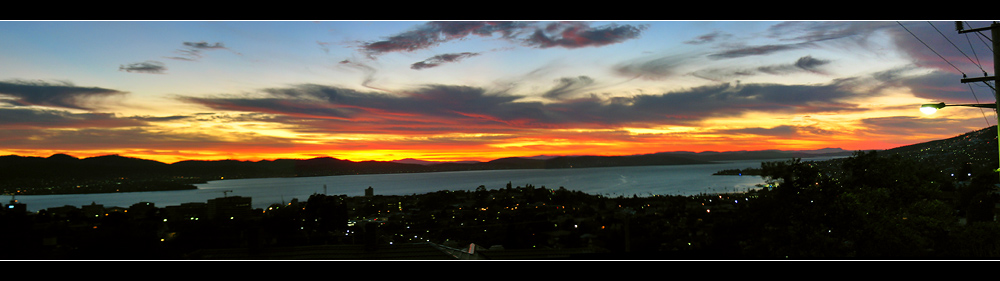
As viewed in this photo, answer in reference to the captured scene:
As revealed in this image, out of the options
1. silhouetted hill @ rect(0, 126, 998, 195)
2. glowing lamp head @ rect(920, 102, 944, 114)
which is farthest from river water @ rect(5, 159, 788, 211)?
glowing lamp head @ rect(920, 102, 944, 114)

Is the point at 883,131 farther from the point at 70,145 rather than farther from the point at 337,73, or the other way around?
the point at 70,145

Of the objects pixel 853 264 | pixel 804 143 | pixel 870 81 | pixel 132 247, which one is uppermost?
pixel 870 81

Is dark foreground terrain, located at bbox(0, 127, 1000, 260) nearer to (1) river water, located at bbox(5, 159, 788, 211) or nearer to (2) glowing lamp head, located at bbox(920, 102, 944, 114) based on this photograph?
(1) river water, located at bbox(5, 159, 788, 211)

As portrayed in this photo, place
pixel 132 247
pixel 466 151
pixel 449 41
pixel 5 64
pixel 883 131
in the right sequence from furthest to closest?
pixel 466 151, pixel 883 131, pixel 132 247, pixel 449 41, pixel 5 64

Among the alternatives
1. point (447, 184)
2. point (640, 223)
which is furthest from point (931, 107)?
point (447, 184)

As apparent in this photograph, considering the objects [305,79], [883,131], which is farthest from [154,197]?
[883,131]

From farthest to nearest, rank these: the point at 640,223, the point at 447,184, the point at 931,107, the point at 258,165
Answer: the point at 447,184 → the point at 258,165 → the point at 640,223 → the point at 931,107

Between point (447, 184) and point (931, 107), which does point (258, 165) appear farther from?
point (931, 107)

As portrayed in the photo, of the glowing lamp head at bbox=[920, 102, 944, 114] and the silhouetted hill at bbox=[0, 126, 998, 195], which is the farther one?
the silhouetted hill at bbox=[0, 126, 998, 195]
